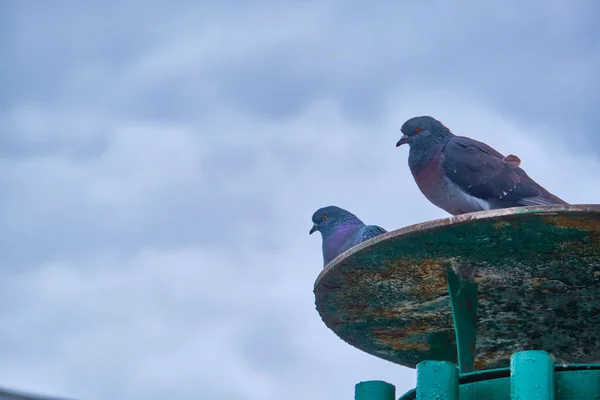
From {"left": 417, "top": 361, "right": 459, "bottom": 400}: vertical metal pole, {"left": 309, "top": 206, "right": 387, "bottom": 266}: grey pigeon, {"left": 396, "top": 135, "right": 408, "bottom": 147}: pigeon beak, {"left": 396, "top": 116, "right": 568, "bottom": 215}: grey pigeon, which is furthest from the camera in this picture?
{"left": 309, "top": 206, "right": 387, "bottom": 266}: grey pigeon

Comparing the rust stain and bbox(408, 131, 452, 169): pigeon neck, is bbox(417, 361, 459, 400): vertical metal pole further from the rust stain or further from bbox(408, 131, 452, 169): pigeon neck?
bbox(408, 131, 452, 169): pigeon neck

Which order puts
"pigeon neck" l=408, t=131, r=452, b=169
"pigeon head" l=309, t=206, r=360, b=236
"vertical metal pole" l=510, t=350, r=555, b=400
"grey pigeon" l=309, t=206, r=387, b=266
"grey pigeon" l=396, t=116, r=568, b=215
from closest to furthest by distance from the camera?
"vertical metal pole" l=510, t=350, r=555, b=400 → "grey pigeon" l=396, t=116, r=568, b=215 → "pigeon neck" l=408, t=131, r=452, b=169 → "grey pigeon" l=309, t=206, r=387, b=266 → "pigeon head" l=309, t=206, r=360, b=236

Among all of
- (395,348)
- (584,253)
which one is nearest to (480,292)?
(584,253)

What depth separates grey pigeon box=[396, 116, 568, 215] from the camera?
8852mm

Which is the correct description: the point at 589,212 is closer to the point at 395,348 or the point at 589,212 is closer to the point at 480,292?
the point at 480,292

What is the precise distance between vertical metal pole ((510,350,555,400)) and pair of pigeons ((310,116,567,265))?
406 centimetres

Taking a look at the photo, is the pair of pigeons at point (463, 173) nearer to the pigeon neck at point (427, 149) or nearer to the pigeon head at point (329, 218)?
the pigeon neck at point (427, 149)

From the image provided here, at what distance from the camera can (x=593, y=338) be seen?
688 centimetres

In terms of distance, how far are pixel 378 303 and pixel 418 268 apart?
2.08 ft

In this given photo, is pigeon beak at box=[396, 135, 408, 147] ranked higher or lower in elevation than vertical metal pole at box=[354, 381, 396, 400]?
higher

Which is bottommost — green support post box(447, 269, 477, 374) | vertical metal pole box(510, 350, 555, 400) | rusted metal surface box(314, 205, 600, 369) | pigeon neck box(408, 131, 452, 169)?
vertical metal pole box(510, 350, 555, 400)

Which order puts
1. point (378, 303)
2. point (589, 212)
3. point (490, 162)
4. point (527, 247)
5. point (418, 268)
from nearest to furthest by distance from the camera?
1. point (589, 212)
2. point (527, 247)
3. point (418, 268)
4. point (378, 303)
5. point (490, 162)

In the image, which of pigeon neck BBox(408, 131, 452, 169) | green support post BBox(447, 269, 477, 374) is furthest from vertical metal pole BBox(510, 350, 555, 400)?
pigeon neck BBox(408, 131, 452, 169)

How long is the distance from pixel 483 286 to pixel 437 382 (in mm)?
1492
